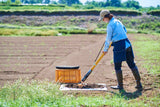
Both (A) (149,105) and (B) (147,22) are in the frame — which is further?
(B) (147,22)

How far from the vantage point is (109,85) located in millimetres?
6621

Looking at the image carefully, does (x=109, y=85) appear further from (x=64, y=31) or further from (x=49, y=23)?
(x=49, y=23)

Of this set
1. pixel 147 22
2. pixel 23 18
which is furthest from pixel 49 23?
pixel 147 22

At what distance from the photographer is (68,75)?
6.55 m

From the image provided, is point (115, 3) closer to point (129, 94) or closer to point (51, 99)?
point (129, 94)

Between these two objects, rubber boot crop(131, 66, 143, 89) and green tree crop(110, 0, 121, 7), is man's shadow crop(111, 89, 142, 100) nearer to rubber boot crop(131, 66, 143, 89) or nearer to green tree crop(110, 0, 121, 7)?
rubber boot crop(131, 66, 143, 89)

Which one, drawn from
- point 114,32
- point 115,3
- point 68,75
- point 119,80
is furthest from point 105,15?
point 115,3

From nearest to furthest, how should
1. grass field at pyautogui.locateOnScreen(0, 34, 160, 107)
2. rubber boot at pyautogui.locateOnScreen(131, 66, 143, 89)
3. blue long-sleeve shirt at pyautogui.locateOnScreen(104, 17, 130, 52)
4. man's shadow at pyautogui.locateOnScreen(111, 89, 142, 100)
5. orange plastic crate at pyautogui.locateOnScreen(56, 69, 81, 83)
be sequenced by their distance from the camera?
1. grass field at pyautogui.locateOnScreen(0, 34, 160, 107)
2. man's shadow at pyautogui.locateOnScreen(111, 89, 142, 100)
3. blue long-sleeve shirt at pyautogui.locateOnScreen(104, 17, 130, 52)
4. rubber boot at pyautogui.locateOnScreen(131, 66, 143, 89)
5. orange plastic crate at pyautogui.locateOnScreen(56, 69, 81, 83)

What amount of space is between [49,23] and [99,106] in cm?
3279

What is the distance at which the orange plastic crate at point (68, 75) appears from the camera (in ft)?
21.3

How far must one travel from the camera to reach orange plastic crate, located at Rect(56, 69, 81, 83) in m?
6.49

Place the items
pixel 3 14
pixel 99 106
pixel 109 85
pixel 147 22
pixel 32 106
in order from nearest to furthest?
1. pixel 32 106
2. pixel 99 106
3. pixel 109 85
4. pixel 147 22
5. pixel 3 14

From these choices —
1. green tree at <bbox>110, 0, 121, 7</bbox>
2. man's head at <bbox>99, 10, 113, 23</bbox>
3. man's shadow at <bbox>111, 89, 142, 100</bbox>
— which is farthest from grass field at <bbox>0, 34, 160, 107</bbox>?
green tree at <bbox>110, 0, 121, 7</bbox>

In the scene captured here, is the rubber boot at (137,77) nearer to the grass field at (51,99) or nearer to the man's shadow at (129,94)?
the man's shadow at (129,94)
